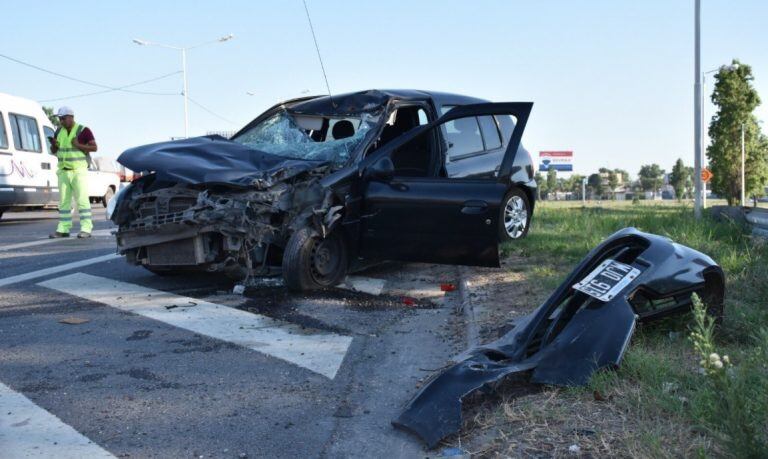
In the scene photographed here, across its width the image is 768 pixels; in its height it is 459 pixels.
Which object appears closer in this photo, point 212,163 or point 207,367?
point 207,367

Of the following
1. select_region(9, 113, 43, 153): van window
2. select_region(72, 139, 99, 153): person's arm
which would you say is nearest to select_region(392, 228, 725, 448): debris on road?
select_region(72, 139, 99, 153): person's arm

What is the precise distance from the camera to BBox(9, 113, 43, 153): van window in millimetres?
13234

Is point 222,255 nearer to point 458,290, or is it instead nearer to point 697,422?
point 458,290

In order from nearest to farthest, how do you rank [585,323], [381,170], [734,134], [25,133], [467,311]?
[585,323] < [467,311] < [381,170] < [25,133] < [734,134]

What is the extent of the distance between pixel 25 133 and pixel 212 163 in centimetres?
1019

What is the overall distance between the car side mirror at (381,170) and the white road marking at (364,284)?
1026 millimetres

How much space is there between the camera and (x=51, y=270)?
6652mm

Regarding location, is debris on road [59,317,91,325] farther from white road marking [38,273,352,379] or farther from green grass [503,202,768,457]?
green grass [503,202,768,457]

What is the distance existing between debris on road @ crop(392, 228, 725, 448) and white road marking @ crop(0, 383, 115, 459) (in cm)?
131

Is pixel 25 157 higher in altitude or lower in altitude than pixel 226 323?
higher

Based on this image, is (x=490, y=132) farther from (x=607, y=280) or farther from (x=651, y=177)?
(x=651, y=177)

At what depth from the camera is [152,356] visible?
384cm

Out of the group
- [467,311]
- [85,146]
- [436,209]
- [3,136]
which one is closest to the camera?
[467,311]

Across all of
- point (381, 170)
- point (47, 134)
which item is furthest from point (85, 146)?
point (381, 170)
